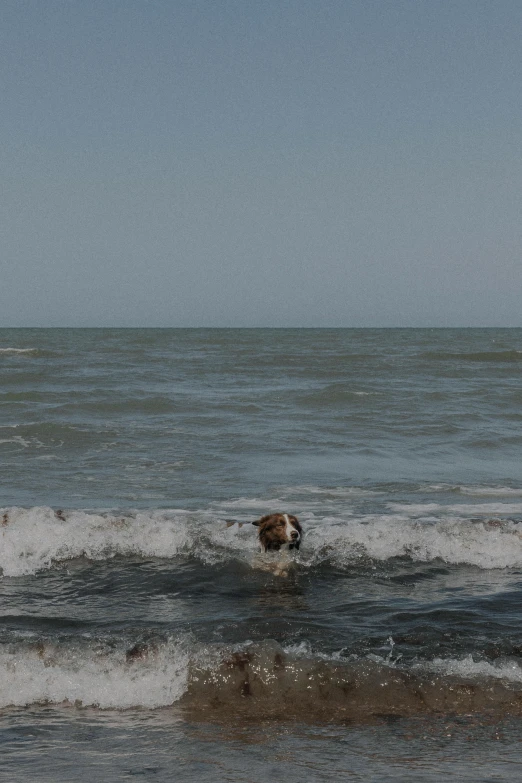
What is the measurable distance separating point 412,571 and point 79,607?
10.7 ft

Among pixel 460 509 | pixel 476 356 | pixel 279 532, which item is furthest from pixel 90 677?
pixel 476 356

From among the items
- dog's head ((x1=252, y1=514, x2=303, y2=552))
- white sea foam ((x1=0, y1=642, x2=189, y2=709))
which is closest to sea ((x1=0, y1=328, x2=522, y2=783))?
white sea foam ((x1=0, y1=642, x2=189, y2=709))

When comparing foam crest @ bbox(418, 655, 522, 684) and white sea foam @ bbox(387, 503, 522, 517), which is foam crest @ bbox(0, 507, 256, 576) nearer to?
white sea foam @ bbox(387, 503, 522, 517)

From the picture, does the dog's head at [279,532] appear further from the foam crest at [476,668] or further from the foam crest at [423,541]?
the foam crest at [476,668]

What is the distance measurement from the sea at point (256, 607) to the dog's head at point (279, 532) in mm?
212

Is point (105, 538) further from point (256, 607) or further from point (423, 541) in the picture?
point (423, 541)

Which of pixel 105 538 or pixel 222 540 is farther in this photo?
pixel 105 538

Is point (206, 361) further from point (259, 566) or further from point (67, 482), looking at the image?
point (259, 566)

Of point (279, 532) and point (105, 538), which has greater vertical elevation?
point (279, 532)

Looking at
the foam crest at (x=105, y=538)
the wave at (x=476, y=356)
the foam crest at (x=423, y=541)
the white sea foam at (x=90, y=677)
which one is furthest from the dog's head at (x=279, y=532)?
the wave at (x=476, y=356)

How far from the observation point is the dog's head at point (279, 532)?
8.63 m

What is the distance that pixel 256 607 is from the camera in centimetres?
746

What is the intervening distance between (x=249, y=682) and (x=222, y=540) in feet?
11.9

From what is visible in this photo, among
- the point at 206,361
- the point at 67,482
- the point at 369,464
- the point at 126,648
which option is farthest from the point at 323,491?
the point at 206,361
